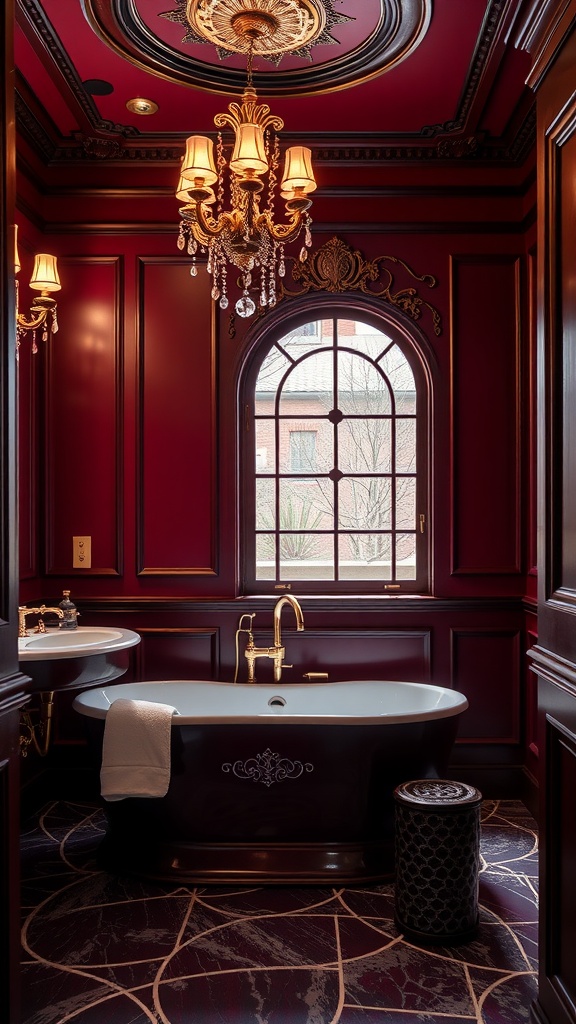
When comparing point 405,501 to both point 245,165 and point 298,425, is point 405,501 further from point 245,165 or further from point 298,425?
point 245,165

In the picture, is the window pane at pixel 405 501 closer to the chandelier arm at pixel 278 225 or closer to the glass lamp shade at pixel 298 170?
the chandelier arm at pixel 278 225

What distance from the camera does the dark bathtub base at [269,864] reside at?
2.86 metres

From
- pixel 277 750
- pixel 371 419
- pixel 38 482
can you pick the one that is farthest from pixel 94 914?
pixel 371 419

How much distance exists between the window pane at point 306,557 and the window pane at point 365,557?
0.19 feet

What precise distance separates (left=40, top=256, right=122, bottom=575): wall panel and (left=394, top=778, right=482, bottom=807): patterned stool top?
1804mm

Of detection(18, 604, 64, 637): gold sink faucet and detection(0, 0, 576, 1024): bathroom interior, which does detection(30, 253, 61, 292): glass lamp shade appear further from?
detection(18, 604, 64, 637): gold sink faucet

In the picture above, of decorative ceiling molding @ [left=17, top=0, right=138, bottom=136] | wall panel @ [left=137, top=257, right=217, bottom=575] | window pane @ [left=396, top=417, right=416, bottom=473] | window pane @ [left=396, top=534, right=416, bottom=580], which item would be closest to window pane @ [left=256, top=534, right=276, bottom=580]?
wall panel @ [left=137, top=257, right=217, bottom=575]

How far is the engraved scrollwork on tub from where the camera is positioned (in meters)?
2.87

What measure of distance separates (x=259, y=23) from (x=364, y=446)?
1.83 metres

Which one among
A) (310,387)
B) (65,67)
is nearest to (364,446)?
(310,387)

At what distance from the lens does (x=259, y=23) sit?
278 centimetres

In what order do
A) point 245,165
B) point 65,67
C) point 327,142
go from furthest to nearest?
point 327,142
point 65,67
point 245,165

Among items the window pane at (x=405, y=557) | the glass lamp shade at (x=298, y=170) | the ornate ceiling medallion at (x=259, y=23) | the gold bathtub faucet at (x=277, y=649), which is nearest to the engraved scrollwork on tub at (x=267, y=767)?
the gold bathtub faucet at (x=277, y=649)

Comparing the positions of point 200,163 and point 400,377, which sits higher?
point 200,163
